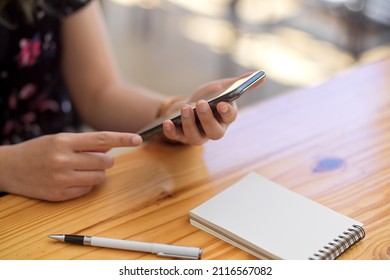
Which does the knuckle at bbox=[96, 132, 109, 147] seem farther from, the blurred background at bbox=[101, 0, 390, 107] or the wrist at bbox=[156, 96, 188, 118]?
the blurred background at bbox=[101, 0, 390, 107]

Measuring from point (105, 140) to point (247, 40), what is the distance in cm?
206

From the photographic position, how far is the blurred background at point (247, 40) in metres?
2.67

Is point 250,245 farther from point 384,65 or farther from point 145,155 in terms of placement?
point 384,65

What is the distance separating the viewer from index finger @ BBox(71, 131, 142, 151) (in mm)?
864

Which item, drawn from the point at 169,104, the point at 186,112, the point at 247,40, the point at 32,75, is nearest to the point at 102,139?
the point at 186,112

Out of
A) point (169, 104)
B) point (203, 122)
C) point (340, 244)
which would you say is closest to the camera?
point (340, 244)

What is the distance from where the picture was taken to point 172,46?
2936mm

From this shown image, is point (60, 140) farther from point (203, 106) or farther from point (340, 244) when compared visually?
point (340, 244)

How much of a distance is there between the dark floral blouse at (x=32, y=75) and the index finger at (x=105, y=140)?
15.1 inches

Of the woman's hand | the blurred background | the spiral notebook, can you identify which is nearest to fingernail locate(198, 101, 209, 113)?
the woman's hand

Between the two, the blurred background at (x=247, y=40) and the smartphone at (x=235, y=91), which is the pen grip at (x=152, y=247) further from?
the blurred background at (x=247, y=40)

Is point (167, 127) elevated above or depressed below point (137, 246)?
above

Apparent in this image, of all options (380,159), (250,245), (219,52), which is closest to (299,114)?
(380,159)

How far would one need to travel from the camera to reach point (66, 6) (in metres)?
1.21
